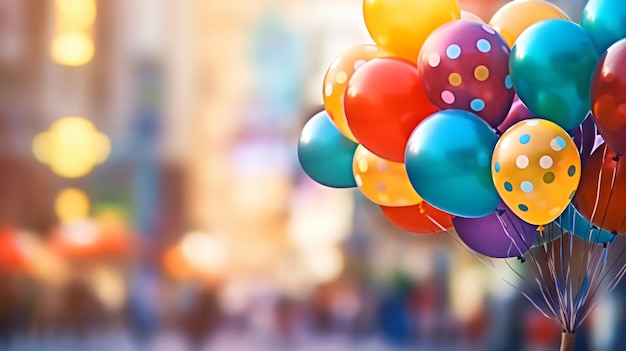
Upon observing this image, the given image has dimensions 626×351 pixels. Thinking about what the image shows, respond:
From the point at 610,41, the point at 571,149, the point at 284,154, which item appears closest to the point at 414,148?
the point at 571,149

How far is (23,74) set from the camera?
4.02 m

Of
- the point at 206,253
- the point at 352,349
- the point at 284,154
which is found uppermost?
the point at 284,154

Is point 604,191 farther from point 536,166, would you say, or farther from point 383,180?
point 383,180

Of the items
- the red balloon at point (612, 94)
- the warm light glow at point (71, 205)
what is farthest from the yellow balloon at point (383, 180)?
the warm light glow at point (71, 205)

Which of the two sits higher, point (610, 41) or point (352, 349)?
point (610, 41)

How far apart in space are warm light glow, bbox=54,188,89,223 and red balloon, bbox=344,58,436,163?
2.33 m

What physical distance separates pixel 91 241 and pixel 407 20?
242 cm

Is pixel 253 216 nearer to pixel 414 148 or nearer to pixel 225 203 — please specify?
pixel 225 203

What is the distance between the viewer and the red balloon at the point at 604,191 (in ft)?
6.13

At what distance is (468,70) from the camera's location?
1.81 metres

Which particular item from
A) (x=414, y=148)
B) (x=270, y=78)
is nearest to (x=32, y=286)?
(x=270, y=78)

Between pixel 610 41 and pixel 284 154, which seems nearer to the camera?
pixel 610 41

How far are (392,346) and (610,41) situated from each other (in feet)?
7.73

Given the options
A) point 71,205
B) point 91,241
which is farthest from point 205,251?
point 71,205
